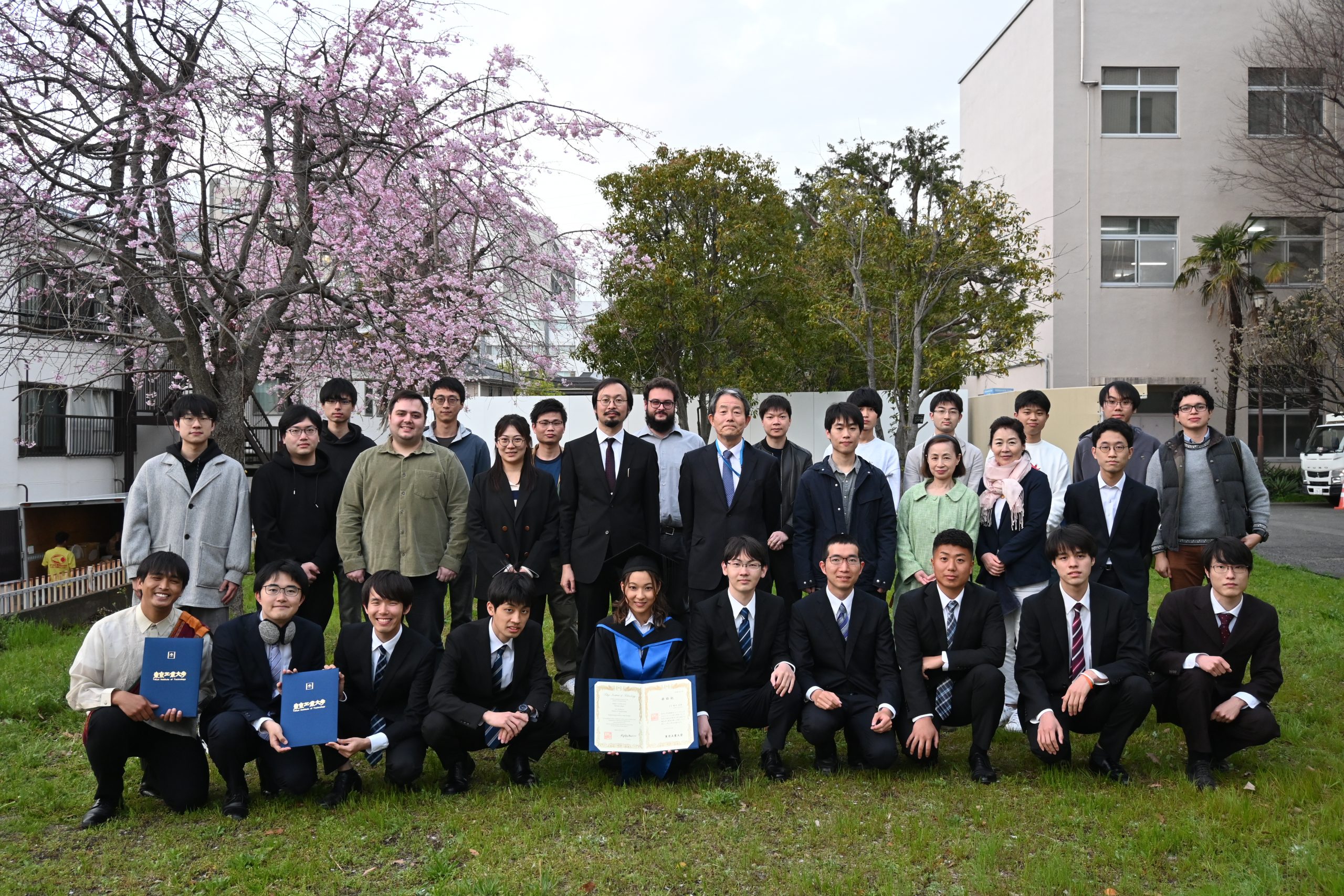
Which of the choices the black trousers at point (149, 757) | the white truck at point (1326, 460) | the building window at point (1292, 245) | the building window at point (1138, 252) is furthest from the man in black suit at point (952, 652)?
the building window at point (1292, 245)

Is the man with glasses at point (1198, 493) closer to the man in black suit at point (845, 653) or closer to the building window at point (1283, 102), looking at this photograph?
the man in black suit at point (845, 653)

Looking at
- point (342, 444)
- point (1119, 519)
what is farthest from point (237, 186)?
point (1119, 519)

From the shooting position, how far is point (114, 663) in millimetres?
4199

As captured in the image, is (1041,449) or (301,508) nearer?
(301,508)

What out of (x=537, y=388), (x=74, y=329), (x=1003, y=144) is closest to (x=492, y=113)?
(x=74, y=329)

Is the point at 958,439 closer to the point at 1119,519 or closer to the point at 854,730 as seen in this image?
the point at 1119,519

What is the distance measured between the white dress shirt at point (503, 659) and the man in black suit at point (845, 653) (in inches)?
55.0

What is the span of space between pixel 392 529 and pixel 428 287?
16.1ft

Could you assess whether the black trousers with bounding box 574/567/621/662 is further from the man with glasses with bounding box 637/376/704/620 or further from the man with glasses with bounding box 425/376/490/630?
the man with glasses with bounding box 425/376/490/630

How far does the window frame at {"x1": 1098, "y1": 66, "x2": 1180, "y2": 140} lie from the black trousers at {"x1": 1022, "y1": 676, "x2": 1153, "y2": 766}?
2124cm

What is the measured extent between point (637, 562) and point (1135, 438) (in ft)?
10.4

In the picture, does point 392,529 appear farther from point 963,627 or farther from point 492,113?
Answer: point 492,113

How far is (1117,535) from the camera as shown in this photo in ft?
16.7

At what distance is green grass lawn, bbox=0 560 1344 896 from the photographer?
3.41m
